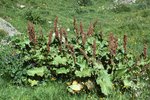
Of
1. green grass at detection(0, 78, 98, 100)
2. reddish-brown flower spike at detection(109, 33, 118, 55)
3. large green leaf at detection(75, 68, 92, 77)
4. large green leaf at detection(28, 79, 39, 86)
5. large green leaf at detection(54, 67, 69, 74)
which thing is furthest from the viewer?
large green leaf at detection(28, 79, 39, 86)

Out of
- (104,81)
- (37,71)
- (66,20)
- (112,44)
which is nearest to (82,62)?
(104,81)

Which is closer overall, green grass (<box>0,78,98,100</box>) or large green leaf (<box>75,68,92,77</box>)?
green grass (<box>0,78,98,100</box>)

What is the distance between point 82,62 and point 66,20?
17.6m

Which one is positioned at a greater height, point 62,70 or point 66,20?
point 62,70

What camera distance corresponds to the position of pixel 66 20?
26.6 meters

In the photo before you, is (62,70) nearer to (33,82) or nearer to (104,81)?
(33,82)

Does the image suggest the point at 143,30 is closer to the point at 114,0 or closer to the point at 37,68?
the point at 37,68

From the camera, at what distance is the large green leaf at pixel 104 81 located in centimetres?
867

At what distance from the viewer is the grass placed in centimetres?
884

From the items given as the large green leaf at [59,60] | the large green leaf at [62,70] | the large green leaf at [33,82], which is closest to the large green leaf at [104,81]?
the large green leaf at [62,70]

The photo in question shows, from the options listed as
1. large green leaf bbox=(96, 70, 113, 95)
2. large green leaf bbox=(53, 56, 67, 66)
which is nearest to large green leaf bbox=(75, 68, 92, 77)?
large green leaf bbox=(96, 70, 113, 95)

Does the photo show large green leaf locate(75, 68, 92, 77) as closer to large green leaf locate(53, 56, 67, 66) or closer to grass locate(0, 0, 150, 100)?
grass locate(0, 0, 150, 100)

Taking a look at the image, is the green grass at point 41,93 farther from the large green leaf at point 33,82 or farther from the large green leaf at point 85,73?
the large green leaf at point 85,73

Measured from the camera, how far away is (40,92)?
8.95 meters
